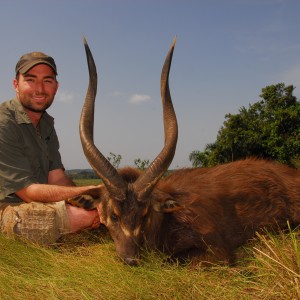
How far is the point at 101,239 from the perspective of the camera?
550 centimetres

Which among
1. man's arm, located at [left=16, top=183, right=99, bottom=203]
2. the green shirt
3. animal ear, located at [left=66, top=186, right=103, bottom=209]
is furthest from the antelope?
the green shirt

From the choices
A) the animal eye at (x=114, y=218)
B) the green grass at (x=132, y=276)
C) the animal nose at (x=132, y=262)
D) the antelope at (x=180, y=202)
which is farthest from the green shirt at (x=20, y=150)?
the animal nose at (x=132, y=262)

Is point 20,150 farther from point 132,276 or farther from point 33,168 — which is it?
point 132,276

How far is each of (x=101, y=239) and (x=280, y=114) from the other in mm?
31467

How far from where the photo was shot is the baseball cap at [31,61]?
19.5ft

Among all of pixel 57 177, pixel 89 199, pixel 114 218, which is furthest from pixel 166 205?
pixel 57 177

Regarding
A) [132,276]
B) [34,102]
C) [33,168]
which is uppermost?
[34,102]

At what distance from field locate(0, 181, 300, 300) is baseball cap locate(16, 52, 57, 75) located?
2.40 m

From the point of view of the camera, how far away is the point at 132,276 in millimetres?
3869

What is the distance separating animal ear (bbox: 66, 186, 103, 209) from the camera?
5.10 meters

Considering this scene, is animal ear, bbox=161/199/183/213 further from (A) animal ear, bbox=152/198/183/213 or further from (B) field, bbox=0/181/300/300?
(B) field, bbox=0/181/300/300

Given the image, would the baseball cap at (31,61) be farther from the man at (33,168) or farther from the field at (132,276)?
the field at (132,276)

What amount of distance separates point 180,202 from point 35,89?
2645 mm

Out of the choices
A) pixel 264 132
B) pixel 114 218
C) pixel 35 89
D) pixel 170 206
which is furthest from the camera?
pixel 264 132
